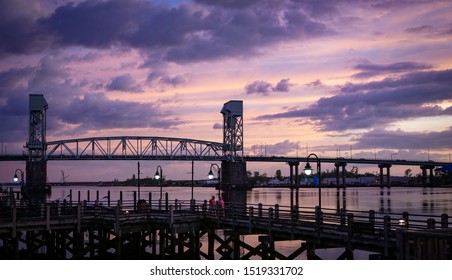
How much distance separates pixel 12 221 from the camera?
88.9ft

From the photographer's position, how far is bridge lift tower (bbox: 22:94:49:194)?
122644 millimetres

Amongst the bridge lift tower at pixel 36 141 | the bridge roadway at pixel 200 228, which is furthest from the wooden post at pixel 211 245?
the bridge lift tower at pixel 36 141

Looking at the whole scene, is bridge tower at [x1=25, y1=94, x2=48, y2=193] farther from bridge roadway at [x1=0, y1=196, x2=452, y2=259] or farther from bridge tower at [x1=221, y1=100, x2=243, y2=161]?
bridge roadway at [x1=0, y1=196, x2=452, y2=259]

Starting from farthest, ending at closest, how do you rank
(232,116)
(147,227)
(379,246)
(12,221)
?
(232,116)
(147,227)
(12,221)
(379,246)

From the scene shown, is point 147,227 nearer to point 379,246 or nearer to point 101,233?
point 101,233

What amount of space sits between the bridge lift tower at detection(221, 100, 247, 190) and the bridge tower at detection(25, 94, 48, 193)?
3925 centimetres

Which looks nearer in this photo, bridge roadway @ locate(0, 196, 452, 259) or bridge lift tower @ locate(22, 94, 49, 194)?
bridge roadway @ locate(0, 196, 452, 259)

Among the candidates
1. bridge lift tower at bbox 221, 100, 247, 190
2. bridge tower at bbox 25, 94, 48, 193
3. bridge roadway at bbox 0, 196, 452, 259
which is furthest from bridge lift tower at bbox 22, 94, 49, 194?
bridge roadway at bbox 0, 196, 452, 259

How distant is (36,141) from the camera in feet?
468

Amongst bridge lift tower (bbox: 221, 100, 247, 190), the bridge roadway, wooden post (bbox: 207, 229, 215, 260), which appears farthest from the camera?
bridge lift tower (bbox: 221, 100, 247, 190)

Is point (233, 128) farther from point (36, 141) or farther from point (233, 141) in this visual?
point (36, 141)

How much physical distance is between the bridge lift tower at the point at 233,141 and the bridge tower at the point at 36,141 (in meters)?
39.3
